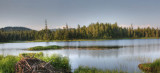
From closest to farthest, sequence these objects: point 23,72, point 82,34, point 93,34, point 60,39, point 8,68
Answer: point 23,72, point 8,68, point 60,39, point 82,34, point 93,34

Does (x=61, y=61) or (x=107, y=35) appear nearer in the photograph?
(x=61, y=61)

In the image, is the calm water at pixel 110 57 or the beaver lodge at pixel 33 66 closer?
the beaver lodge at pixel 33 66

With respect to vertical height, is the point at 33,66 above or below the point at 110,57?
above

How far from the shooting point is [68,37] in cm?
15462

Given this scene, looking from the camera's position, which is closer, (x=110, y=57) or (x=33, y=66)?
(x=33, y=66)

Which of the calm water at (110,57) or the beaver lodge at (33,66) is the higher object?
the beaver lodge at (33,66)

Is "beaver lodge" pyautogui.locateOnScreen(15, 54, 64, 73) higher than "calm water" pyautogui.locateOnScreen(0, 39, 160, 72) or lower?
higher

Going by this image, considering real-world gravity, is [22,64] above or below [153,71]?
above

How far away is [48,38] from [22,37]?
44.0m

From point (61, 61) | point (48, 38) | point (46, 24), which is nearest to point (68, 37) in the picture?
point (48, 38)

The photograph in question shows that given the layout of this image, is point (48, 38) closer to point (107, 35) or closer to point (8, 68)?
point (107, 35)

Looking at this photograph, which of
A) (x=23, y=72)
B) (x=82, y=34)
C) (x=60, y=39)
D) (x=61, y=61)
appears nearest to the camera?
(x=23, y=72)

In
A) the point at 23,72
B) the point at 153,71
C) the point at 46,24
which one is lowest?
the point at 153,71

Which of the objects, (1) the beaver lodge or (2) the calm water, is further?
(2) the calm water
